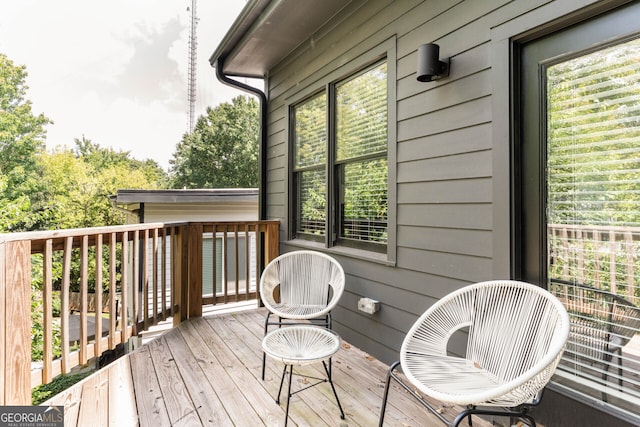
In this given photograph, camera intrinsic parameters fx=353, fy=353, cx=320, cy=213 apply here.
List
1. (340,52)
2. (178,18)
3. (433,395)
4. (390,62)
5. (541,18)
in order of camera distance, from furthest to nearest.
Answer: (178,18) < (340,52) < (390,62) < (541,18) < (433,395)

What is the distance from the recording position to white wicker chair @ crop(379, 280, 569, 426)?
48.9 inches

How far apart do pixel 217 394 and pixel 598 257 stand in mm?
2211

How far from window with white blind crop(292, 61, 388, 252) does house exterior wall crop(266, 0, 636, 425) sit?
8.7 inches

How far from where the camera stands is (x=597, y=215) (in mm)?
1577

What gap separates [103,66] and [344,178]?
33213 millimetres

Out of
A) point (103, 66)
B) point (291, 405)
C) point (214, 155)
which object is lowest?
point (291, 405)

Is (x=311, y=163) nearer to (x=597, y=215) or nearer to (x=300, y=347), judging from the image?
(x=300, y=347)

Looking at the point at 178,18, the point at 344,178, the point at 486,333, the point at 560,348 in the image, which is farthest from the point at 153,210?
the point at 178,18

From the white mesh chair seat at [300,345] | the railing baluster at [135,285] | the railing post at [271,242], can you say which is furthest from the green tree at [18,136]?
the white mesh chair seat at [300,345]

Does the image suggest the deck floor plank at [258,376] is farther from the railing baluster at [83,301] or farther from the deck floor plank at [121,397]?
the railing baluster at [83,301]

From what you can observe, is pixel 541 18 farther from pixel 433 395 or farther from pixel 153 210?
pixel 153 210

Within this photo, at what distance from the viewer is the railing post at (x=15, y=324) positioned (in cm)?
169

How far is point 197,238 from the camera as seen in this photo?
367 cm

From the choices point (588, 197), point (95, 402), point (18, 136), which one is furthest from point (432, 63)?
point (18, 136)
